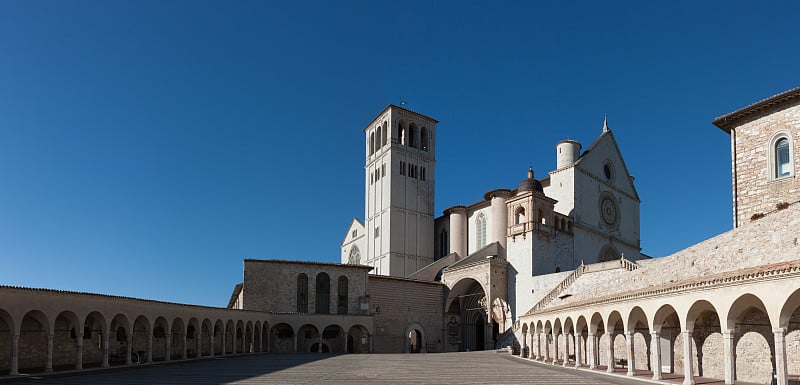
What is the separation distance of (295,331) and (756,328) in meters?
30.8

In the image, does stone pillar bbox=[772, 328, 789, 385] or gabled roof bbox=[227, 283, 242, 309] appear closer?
stone pillar bbox=[772, 328, 789, 385]

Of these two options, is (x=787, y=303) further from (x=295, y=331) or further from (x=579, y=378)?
(x=295, y=331)

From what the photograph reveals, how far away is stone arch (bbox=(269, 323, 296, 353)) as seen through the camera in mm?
Answer: 45219

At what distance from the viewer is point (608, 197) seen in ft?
177

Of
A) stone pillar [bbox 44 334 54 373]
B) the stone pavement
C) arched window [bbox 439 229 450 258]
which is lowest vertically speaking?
the stone pavement

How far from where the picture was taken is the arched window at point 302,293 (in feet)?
149

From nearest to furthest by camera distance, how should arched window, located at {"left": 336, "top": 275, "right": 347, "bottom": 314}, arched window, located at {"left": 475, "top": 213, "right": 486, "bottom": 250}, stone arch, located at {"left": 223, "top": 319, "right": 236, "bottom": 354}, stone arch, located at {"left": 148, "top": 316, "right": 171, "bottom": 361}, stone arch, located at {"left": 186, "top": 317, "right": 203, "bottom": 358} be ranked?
stone arch, located at {"left": 148, "top": 316, "right": 171, "bottom": 361}
stone arch, located at {"left": 186, "top": 317, "right": 203, "bottom": 358}
stone arch, located at {"left": 223, "top": 319, "right": 236, "bottom": 354}
arched window, located at {"left": 336, "top": 275, "right": 347, "bottom": 314}
arched window, located at {"left": 475, "top": 213, "right": 486, "bottom": 250}

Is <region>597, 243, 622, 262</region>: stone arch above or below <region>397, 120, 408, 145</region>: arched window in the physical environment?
below

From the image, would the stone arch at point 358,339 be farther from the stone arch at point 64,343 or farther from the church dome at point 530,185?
the stone arch at point 64,343

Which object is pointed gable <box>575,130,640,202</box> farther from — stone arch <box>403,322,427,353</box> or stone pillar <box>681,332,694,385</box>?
stone pillar <box>681,332,694,385</box>

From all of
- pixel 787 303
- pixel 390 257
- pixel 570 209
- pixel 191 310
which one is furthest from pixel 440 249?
pixel 787 303

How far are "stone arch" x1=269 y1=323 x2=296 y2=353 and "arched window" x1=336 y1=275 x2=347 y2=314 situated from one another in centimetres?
359

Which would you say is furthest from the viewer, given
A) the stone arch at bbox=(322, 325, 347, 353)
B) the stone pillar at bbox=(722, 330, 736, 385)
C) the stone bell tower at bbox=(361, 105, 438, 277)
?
the stone bell tower at bbox=(361, 105, 438, 277)

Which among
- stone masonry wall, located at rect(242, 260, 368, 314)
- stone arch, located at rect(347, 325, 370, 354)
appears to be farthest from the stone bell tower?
stone masonry wall, located at rect(242, 260, 368, 314)
